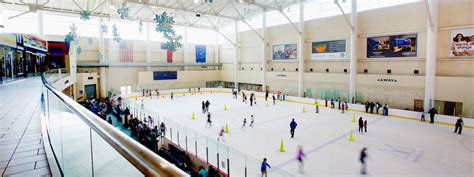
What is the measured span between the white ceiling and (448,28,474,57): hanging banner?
15.4 metres

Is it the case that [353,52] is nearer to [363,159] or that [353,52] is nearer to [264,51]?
[264,51]

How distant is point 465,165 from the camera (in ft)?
33.8

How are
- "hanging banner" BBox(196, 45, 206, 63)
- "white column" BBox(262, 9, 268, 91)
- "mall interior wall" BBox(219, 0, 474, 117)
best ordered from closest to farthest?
1. "mall interior wall" BBox(219, 0, 474, 117)
2. "white column" BBox(262, 9, 268, 91)
3. "hanging banner" BBox(196, 45, 206, 63)

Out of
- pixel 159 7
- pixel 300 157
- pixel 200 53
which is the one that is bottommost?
pixel 300 157

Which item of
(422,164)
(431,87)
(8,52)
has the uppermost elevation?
(8,52)

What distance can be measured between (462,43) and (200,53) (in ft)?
109

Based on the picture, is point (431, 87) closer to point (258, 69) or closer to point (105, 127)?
point (258, 69)

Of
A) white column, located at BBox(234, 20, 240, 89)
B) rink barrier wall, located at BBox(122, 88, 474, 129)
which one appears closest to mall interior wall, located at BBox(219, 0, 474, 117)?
rink barrier wall, located at BBox(122, 88, 474, 129)

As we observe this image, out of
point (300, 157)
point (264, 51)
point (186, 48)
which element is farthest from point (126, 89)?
point (300, 157)

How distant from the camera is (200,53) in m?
43.3

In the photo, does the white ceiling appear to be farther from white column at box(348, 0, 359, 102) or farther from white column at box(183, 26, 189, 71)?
white column at box(348, 0, 359, 102)

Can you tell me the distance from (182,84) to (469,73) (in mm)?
32987

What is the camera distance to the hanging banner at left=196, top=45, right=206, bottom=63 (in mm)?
43062

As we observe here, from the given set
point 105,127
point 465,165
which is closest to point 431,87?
point 465,165
